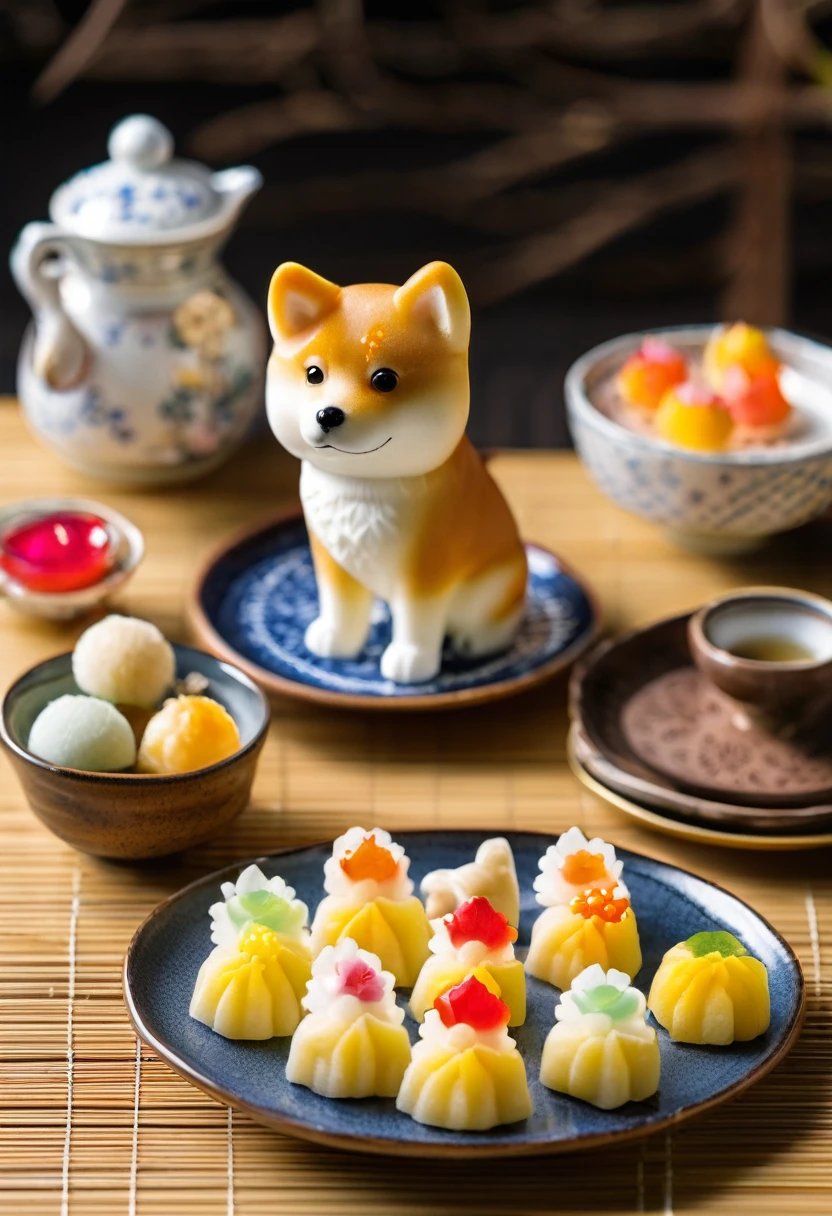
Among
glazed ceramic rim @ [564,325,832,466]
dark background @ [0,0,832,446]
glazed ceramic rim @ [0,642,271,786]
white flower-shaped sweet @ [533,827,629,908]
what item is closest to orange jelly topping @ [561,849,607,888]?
white flower-shaped sweet @ [533,827,629,908]

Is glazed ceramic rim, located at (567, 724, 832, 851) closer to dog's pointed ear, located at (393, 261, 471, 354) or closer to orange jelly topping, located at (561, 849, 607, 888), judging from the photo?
orange jelly topping, located at (561, 849, 607, 888)

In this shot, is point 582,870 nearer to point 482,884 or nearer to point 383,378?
point 482,884

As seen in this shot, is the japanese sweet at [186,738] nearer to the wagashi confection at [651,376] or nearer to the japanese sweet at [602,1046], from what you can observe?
the japanese sweet at [602,1046]

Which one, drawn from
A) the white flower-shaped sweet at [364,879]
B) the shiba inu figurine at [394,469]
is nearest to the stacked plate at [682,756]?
the shiba inu figurine at [394,469]

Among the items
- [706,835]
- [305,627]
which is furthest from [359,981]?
[305,627]

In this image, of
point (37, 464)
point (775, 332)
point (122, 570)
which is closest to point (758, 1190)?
point (122, 570)

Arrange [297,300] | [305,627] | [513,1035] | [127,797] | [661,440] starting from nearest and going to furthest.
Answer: [513,1035] < [127,797] < [297,300] < [305,627] < [661,440]
